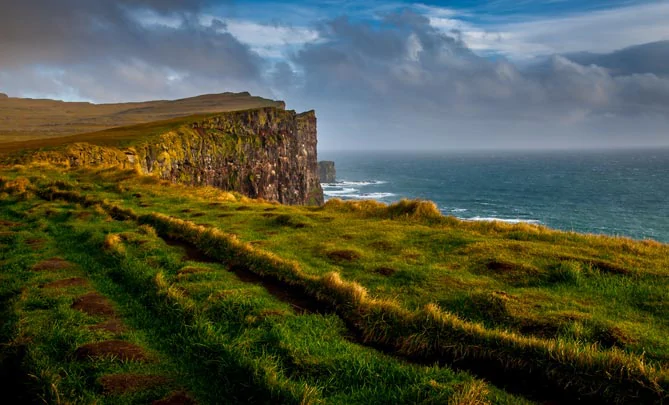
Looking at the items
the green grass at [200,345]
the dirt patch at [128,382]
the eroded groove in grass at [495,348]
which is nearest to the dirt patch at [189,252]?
the green grass at [200,345]

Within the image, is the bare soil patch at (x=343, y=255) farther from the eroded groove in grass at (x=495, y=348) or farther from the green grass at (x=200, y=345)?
the green grass at (x=200, y=345)

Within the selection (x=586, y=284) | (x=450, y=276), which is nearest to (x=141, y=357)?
(x=450, y=276)

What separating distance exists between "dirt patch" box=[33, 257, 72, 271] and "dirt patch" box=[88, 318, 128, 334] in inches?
186

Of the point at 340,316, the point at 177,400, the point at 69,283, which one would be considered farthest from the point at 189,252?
the point at 177,400

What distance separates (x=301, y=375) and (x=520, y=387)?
3.30m

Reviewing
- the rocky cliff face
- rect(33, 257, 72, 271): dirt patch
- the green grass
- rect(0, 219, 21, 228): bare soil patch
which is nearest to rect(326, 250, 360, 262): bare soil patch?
the green grass

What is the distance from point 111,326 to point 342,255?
246 inches

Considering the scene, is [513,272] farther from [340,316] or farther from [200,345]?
[200,345]

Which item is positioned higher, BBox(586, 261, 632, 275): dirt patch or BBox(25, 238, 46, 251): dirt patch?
BBox(586, 261, 632, 275): dirt patch

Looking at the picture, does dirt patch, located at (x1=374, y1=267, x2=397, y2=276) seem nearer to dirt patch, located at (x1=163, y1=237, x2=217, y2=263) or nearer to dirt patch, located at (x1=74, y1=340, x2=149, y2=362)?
dirt patch, located at (x1=163, y1=237, x2=217, y2=263)

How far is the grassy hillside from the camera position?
20.2ft

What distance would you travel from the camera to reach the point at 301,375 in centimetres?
645

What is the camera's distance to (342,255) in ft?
40.5

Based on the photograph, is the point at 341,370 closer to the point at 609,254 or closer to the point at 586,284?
the point at 586,284
